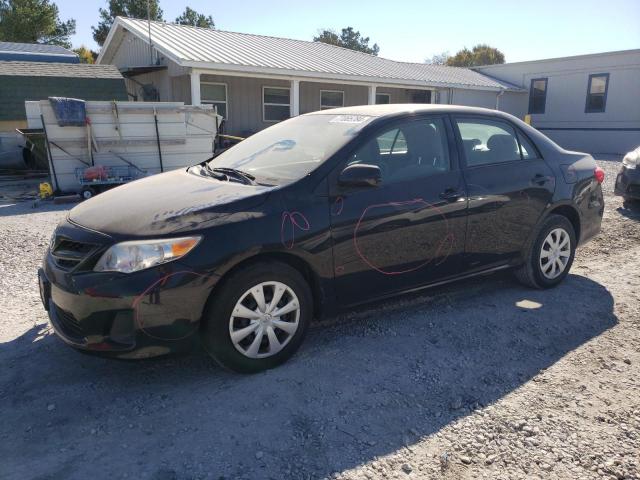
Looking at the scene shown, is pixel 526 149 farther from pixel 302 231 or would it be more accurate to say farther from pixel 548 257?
pixel 302 231

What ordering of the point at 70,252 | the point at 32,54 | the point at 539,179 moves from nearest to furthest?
the point at 70,252 < the point at 539,179 < the point at 32,54

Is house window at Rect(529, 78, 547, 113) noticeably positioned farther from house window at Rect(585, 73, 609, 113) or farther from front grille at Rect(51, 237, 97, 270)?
front grille at Rect(51, 237, 97, 270)

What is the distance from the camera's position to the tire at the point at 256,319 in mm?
3018

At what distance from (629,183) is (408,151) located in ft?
19.5

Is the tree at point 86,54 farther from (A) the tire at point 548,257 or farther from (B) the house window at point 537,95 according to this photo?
(A) the tire at point 548,257

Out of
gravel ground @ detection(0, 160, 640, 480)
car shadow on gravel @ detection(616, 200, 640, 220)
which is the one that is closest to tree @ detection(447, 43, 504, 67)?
car shadow on gravel @ detection(616, 200, 640, 220)

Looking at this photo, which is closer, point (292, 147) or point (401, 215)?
point (401, 215)

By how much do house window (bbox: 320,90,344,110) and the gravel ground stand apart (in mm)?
15681

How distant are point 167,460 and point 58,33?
138ft

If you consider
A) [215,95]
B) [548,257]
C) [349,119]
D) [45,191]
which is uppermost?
[215,95]

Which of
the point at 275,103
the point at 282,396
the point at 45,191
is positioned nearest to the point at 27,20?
the point at 275,103

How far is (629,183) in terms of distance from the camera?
8.08 metres

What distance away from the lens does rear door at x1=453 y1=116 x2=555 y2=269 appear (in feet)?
13.6

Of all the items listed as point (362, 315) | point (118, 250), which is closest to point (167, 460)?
point (118, 250)
